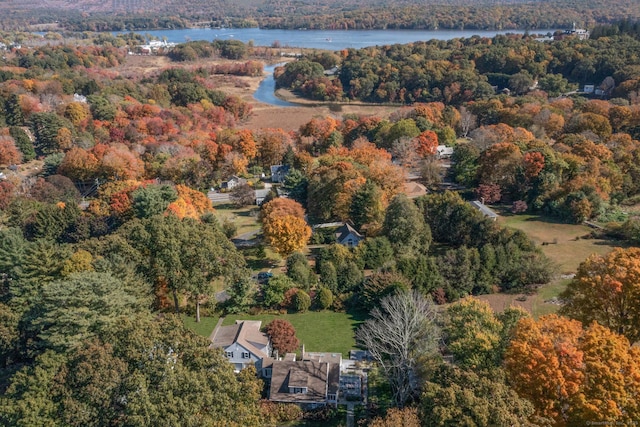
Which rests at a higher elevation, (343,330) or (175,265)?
(175,265)

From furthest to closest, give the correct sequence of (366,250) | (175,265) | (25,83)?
1. (25,83)
2. (366,250)
3. (175,265)

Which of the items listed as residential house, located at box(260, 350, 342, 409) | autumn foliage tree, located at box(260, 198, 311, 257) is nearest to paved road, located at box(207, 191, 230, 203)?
autumn foliage tree, located at box(260, 198, 311, 257)

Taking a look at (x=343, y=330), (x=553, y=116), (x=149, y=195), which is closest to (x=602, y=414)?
(x=343, y=330)

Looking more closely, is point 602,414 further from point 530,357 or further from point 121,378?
point 121,378

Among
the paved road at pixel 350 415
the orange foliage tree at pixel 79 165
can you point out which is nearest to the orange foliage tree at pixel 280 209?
the paved road at pixel 350 415

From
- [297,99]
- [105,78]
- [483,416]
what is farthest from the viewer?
[297,99]

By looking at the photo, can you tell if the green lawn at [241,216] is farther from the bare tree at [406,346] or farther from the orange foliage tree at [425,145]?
the bare tree at [406,346]

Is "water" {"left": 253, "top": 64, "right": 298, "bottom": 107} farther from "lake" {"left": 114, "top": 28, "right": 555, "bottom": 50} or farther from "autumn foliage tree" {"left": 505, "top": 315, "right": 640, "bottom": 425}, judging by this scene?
"autumn foliage tree" {"left": 505, "top": 315, "right": 640, "bottom": 425}
